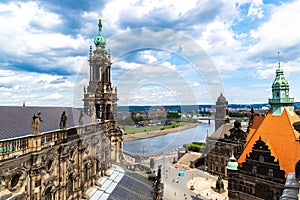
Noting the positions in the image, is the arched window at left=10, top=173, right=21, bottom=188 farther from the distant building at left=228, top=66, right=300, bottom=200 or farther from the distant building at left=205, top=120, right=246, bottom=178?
the distant building at left=205, top=120, right=246, bottom=178

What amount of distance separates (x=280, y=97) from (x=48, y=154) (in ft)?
90.4

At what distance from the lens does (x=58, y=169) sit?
45.5ft

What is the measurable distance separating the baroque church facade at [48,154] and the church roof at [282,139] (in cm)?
1757

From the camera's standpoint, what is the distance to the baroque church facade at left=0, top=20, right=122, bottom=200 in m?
10.1

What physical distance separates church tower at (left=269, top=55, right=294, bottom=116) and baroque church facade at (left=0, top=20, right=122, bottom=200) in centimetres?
2193

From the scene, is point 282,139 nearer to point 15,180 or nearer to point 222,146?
point 222,146

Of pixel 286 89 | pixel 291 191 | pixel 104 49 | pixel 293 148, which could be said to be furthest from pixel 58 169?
pixel 286 89

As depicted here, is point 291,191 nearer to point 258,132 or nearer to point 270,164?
point 270,164

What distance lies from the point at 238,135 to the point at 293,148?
66.5 ft

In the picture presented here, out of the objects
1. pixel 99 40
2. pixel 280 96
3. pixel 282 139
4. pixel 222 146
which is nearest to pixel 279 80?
pixel 280 96

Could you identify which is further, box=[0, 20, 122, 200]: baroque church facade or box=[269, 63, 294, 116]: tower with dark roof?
box=[269, 63, 294, 116]: tower with dark roof

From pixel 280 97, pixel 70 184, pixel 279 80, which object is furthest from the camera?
pixel 279 80

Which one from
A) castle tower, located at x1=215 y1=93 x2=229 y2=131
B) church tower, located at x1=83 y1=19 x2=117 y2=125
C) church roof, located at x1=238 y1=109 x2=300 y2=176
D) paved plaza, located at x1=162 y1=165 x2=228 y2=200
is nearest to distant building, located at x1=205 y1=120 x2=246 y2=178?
paved plaza, located at x1=162 y1=165 x2=228 y2=200

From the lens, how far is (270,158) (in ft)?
73.0
